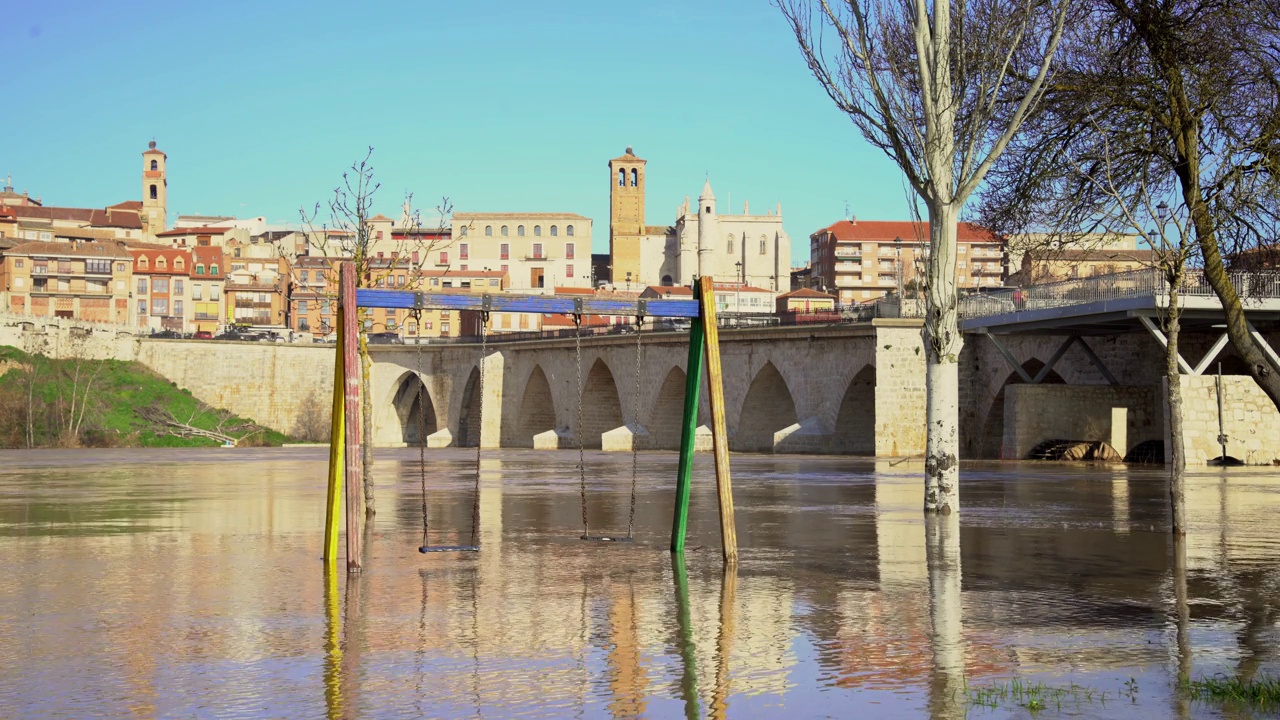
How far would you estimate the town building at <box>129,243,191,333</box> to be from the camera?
4210 inches

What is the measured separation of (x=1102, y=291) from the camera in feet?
112

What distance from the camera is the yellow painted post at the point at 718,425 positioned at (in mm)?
13312

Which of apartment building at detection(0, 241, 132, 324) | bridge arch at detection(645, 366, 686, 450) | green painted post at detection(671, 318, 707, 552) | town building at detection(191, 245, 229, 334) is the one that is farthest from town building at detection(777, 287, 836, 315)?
green painted post at detection(671, 318, 707, 552)

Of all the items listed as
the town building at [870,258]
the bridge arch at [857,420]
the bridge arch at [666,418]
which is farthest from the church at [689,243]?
the bridge arch at [857,420]

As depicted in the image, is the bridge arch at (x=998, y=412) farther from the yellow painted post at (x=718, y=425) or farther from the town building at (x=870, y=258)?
the town building at (x=870, y=258)

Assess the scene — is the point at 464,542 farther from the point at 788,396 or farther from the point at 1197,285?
the point at 788,396

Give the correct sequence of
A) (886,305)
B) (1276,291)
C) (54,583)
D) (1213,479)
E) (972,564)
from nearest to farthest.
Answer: (54,583), (972,564), (1213,479), (1276,291), (886,305)

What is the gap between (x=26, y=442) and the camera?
67.9m

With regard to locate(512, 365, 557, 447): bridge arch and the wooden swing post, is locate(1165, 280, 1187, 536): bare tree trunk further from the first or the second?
locate(512, 365, 557, 447): bridge arch

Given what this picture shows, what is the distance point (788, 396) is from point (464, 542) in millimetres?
37779

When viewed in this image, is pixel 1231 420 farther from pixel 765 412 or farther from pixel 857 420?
pixel 765 412

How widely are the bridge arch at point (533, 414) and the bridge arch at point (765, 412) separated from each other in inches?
802

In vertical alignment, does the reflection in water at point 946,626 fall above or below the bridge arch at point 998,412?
below

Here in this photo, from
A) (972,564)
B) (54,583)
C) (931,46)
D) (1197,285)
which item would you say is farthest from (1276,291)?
(54,583)
